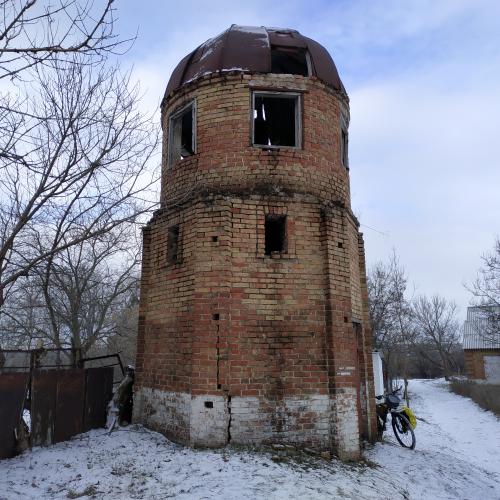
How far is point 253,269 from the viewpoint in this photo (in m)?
7.30

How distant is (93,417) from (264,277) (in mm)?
4224

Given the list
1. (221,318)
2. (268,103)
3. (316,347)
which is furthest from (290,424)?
(268,103)

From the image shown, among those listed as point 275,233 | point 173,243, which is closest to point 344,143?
point 275,233

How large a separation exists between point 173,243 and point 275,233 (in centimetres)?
194

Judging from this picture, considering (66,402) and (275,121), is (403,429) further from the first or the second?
(275,121)

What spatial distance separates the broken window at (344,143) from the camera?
912 cm

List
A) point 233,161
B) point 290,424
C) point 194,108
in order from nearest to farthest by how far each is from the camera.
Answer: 1. point 290,424
2. point 233,161
3. point 194,108

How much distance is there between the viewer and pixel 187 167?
27.2 ft

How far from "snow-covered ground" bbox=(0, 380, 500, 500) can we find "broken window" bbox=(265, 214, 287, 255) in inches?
129

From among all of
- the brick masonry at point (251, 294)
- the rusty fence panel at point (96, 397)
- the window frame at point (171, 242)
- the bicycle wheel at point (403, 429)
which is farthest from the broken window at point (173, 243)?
the bicycle wheel at point (403, 429)

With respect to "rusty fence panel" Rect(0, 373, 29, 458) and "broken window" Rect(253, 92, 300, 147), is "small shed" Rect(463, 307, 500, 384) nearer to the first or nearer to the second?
"broken window" Rect(253, 92, 300, 147)

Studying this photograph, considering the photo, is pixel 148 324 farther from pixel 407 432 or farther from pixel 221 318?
pixel 407 432

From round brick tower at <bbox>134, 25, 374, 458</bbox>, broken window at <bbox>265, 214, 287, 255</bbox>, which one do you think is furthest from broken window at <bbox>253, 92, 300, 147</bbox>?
broken window at <bbox>265, 214, 287, 255</bbox>

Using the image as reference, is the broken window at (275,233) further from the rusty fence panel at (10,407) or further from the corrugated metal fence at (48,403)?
the rusty fence panel at (10,407)
